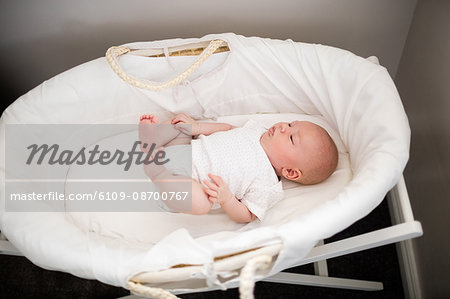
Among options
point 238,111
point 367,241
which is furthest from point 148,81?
point 367,241

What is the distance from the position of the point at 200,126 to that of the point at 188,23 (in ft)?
1.16

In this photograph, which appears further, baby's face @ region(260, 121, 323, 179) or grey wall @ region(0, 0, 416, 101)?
grey wall @ region(0, 0, 416, 101)

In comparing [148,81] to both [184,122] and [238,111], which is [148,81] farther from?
[238,111]

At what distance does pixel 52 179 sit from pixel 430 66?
1.12 meters

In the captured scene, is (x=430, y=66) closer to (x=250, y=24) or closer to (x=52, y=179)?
(x=250, y=24)

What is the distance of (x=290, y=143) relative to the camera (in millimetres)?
1082

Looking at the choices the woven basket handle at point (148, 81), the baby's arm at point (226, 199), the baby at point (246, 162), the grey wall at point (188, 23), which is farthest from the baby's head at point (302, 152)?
the grey wall at point (188, 23)

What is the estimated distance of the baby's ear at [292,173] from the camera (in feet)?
3.56

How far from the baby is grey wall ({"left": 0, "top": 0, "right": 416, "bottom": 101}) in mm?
352

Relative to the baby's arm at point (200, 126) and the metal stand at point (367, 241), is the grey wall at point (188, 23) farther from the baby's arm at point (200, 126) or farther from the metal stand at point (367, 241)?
the metal stand at point (367, 241)

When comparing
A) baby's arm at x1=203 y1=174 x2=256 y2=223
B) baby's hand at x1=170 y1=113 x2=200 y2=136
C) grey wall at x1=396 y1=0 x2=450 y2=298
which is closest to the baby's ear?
baby's arm at x1=203 y1=174 x2=256 y2=223

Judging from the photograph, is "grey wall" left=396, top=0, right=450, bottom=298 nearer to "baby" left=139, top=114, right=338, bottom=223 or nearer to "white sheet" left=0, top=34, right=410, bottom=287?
"white sheet" left=0, top=34, right=410, bottom=287

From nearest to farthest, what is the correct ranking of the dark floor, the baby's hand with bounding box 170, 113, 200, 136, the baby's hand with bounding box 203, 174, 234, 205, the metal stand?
1. the metal stand
2. the baby's hand with bounding box 203, 174, 234, 205
3. the baby's hand with bounding box 170, 113, 200, 136
4. the dark floor

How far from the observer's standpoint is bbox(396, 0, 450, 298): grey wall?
110 cm
